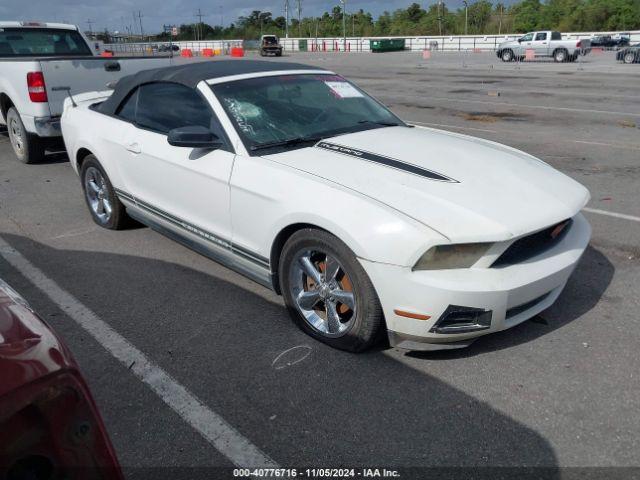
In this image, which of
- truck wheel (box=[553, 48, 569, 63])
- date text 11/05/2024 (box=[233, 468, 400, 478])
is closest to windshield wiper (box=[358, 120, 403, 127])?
date text 11/05/2024 (box=[233, 468, 400, 478])

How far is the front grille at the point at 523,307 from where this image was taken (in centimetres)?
302

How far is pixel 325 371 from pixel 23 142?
280 inches

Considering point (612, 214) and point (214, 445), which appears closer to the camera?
point (214, 445)

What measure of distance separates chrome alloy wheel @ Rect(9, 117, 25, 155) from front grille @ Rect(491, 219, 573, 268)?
24.9 ft

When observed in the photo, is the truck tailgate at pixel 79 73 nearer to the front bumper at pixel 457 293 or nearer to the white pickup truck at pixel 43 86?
the white pickup truck at pixel 43 86

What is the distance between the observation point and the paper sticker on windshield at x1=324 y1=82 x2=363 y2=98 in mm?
4559

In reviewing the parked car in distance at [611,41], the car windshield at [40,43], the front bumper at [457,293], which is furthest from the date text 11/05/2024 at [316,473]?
the parked car in distance at [611,41]

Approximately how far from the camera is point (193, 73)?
434 cm

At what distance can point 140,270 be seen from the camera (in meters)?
4.64

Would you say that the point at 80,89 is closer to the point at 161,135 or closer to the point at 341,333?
the point at 161,135

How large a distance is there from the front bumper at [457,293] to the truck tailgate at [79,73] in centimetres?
629

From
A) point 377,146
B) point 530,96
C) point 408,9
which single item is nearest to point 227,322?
→ point 377,146

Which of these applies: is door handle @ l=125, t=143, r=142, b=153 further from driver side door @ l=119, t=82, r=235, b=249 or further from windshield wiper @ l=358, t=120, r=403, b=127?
windshield wiper @ l=358, t=120, r=403, b=127

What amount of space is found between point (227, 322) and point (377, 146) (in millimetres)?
1531
